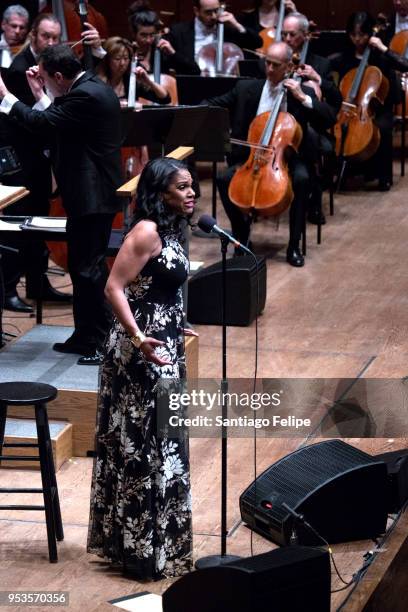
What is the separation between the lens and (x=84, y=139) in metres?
4.98

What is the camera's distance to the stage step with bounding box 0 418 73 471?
4.79m

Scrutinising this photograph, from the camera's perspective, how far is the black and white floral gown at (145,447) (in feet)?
12.9

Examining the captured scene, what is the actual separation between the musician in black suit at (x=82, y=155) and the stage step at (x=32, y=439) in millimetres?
413

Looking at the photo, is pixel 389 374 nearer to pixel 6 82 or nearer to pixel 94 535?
pixel 94 535

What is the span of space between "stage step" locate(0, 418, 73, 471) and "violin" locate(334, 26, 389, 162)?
3.90 metres

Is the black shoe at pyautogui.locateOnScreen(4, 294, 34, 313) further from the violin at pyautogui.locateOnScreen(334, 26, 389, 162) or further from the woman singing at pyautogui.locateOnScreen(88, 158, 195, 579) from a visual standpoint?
the violin at pyautogui.locateOnScreen(334, 26, 389, 162)

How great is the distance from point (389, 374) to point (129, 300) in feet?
6.65

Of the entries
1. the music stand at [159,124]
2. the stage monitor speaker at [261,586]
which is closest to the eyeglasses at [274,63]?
the music stand at [159,124]

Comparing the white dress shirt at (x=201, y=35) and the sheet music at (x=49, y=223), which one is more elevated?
the white dress shirt at (x=201, y=35)

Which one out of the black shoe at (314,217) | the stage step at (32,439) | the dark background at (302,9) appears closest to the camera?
the stage step at (32,439)

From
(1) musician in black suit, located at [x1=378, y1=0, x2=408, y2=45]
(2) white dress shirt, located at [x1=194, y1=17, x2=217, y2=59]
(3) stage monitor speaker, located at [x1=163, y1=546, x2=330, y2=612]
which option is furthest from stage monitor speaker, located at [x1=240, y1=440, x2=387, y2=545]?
(1) musician in black suit, located at [x1=378, y1=0, x2=408, y2=45]

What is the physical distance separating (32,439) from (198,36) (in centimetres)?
467

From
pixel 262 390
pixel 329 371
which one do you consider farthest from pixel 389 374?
pixel 262 390

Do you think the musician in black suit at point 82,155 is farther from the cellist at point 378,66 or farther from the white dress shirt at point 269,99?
the cellist at point 378,66
